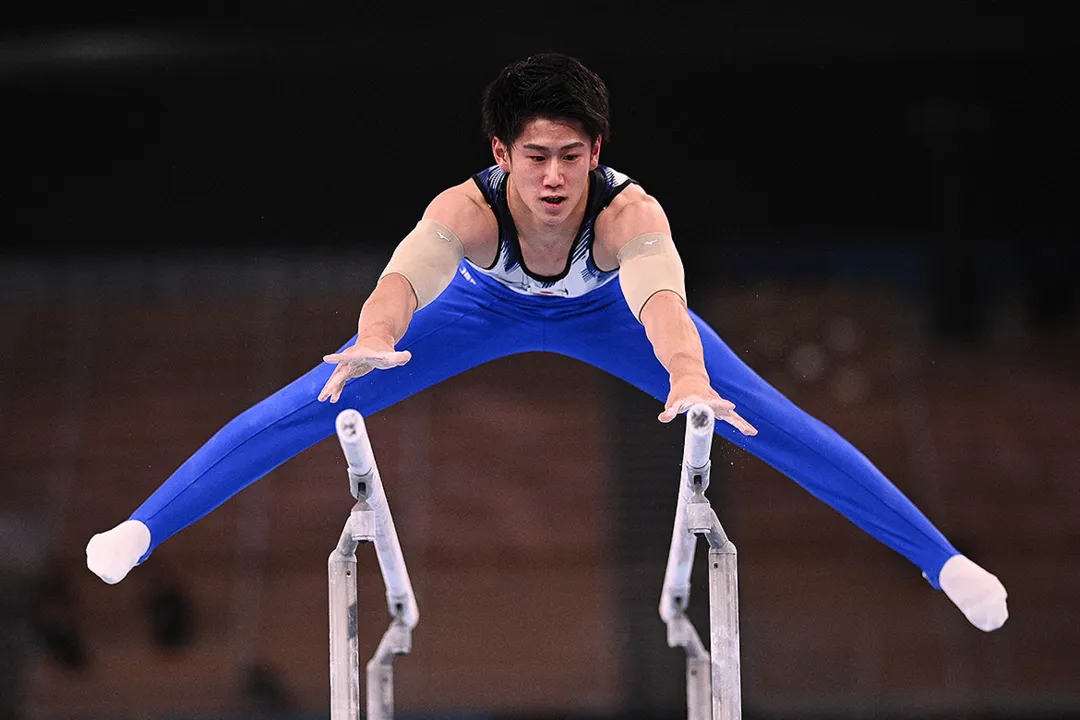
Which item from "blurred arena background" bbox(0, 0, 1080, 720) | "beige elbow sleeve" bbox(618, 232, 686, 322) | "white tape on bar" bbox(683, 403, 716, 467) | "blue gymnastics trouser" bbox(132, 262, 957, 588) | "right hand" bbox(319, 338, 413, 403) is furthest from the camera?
"blurred arena background" bbox(0, 0, 1080, 720)

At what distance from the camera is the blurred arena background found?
511 cm

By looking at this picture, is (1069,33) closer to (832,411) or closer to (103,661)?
(832,411)

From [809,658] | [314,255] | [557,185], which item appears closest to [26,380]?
[314,255]

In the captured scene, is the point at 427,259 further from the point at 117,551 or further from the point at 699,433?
the point at 117,551

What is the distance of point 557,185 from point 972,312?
4160 mm

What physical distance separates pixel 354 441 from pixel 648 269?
2.34ft

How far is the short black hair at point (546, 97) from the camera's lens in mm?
2352

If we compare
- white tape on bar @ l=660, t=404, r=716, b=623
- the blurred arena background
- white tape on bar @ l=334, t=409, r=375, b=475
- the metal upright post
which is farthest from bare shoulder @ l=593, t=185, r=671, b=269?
the blurred arena background

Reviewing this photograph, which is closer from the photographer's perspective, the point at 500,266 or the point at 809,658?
the point at 500,266

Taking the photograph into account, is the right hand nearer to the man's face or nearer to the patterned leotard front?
the man's face

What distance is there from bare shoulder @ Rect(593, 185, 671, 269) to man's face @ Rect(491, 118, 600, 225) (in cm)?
14

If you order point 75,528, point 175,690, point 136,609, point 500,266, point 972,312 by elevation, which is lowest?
point 175,690

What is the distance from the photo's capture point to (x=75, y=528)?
560 centimetres

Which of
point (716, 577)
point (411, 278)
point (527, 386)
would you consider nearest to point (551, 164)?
point (411, 278)
